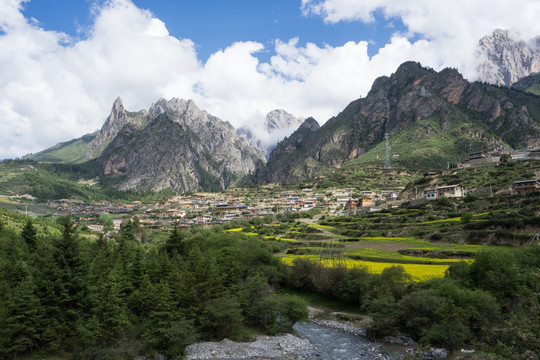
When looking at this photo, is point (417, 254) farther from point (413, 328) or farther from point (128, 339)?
point (128, 339)

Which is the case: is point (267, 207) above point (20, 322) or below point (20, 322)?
above

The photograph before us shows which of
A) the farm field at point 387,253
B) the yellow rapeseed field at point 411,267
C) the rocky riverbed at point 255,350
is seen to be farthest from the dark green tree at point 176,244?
the rocky riverbed at point 255,350

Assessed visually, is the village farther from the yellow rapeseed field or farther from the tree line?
the tree line

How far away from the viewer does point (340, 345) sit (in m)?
39.1

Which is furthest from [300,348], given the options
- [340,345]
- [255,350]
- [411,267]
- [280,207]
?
[280,207]

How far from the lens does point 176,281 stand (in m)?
43.1

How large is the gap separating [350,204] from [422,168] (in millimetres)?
79834

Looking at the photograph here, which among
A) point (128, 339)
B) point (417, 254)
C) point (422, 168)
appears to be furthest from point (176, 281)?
point (422, 168)

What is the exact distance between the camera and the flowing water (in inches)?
1407

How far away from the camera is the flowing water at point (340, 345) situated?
3575cm

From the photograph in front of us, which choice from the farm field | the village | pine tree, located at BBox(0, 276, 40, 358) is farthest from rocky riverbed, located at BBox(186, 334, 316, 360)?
the village

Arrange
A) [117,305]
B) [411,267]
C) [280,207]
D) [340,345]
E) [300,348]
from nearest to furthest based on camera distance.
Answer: [117,305] < [300,348] < [340,345] < [411,267] < [280,207]

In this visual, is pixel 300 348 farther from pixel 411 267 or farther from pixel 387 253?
pixel 387 253

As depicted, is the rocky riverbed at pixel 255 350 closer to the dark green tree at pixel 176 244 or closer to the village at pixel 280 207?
the dark green tree at pixel 176 244
